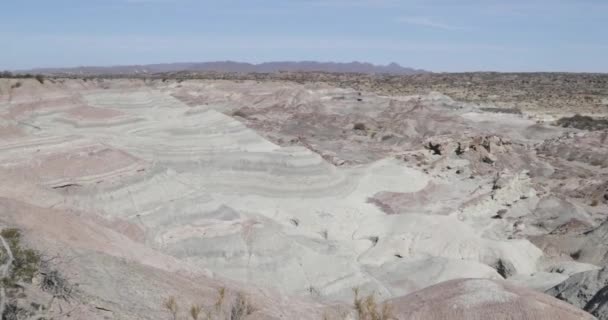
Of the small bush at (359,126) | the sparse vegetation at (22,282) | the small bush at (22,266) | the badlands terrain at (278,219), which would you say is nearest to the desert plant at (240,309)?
the badlands terrain at (278,219)

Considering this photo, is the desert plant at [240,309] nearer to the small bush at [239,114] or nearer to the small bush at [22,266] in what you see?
the small bush at [22,266]

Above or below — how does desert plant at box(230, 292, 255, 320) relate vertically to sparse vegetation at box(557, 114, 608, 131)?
above

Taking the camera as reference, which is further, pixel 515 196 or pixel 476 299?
pixel 515 196

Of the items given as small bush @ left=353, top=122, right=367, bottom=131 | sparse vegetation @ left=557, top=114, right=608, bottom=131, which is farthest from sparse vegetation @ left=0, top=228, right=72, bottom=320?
sparse vegetation @ left=557, top=114, right=608, bottom=131

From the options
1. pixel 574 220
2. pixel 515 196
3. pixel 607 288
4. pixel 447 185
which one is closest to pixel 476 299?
pixel 607 288

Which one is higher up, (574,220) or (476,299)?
(476,299)

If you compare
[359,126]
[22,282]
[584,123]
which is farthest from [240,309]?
[584,123]

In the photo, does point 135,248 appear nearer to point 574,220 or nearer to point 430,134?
point 574,220

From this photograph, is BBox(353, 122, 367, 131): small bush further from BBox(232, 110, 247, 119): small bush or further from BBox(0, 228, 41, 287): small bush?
BBox(0, 228, 41, 287): small bush
